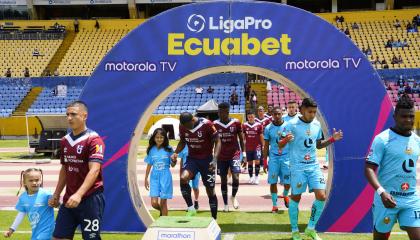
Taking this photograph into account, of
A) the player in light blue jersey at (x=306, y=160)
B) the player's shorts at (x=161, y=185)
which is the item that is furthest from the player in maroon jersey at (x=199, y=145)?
the player in light blue jersey at (x=306, y=160)

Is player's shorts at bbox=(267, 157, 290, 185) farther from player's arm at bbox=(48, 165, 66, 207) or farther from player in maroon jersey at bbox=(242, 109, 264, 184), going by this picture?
player's arm at bbox=(48, 165, 66, 207)

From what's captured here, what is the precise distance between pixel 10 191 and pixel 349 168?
8541 millimetres

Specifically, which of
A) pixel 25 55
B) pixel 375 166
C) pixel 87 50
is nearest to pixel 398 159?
pixel 375 166

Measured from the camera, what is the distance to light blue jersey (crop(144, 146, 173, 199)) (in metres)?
8.21

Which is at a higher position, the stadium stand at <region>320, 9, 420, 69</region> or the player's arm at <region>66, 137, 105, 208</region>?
the player's arm at <region>66, 137, 105, 208</region>

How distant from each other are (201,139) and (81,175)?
3.31 meters

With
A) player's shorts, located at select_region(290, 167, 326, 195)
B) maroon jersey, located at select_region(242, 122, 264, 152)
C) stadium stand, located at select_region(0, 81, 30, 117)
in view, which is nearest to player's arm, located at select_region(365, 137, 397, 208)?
player's shorts, located at select_region(290, 167, 326, 195)

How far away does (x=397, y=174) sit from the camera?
5.39 metres

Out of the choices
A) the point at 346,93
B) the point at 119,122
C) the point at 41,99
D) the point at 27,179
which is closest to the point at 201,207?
the point at 119,122

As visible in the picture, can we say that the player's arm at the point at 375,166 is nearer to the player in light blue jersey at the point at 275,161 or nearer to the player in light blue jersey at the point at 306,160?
the player in light blue jersey at the point at 306,160

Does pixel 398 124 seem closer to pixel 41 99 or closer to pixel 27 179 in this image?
pixel 27 179

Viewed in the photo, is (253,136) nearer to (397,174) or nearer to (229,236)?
(229,236)

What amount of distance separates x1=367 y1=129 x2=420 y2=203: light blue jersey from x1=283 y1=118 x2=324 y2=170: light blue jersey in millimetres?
2260

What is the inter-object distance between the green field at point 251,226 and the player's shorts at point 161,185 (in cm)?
72
